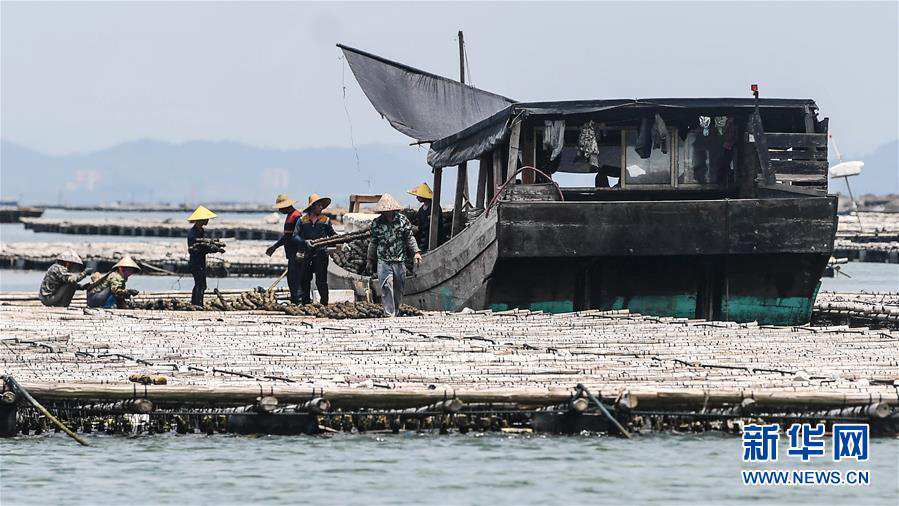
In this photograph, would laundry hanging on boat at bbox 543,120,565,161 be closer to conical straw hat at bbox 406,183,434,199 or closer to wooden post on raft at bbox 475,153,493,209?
wooden post on raft at bbox 475,153,493,209

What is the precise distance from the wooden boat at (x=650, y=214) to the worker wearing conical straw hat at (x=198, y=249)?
11.3ft

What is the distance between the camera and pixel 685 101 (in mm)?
21922

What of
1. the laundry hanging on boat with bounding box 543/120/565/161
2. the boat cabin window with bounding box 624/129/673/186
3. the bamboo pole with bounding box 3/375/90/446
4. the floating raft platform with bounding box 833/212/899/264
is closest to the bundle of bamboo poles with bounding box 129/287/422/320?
the laundry hanging on boat with bounding box 543/120/565/161

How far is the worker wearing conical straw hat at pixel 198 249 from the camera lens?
926 inches

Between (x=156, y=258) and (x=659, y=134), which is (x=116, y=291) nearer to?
(x=659, y=134)

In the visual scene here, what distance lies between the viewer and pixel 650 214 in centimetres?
2072

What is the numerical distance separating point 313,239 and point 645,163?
4.98 meters

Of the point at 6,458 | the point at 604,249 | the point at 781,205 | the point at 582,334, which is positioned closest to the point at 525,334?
the point at 582,334

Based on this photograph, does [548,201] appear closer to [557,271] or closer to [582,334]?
[557,271]

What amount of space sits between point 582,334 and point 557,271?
3324mm

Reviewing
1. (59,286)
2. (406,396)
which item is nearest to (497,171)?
(59,286)

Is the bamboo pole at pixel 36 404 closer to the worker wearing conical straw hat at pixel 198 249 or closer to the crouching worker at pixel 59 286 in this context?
the worker wearing conical straw hat at pixel 198 249

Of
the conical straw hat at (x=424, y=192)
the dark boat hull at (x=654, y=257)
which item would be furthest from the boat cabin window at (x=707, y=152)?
the conical straw hat at (x=424, y=192)

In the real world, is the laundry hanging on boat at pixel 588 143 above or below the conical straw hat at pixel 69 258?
above
